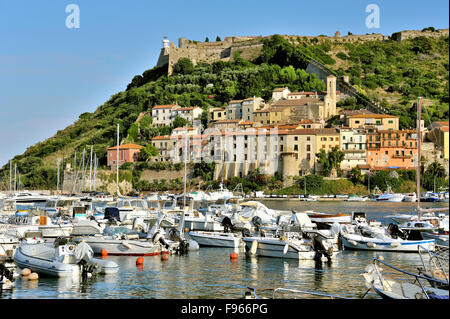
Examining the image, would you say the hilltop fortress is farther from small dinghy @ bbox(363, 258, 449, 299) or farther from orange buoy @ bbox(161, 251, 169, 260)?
small dinghy @ bbox(363, 258, 449, 299)

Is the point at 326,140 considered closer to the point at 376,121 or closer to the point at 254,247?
the point at 376,121

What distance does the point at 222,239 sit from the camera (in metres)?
27.2

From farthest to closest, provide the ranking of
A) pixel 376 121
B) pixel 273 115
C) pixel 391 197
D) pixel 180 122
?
pixel 180 122 → pixel 273 115 → pixel 376 121 → pixel 391 197

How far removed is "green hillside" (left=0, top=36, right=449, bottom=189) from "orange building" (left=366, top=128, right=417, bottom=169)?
23.0 ft

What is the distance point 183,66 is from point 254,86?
17.4 m

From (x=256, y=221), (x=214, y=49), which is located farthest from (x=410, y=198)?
(x=214, y=49)

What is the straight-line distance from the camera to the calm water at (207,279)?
1697 cm

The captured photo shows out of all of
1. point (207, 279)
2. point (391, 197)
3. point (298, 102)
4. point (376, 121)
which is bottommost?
point (207, 279)

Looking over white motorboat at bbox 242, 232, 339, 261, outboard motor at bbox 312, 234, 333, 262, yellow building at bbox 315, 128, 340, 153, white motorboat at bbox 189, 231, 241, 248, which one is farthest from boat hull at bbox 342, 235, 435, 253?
yellow building at bbox 315, 128, 340, 153

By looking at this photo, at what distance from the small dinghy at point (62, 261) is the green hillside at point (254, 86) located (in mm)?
70642

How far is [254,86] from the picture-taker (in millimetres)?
94750

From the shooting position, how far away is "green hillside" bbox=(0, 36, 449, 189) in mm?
93625
